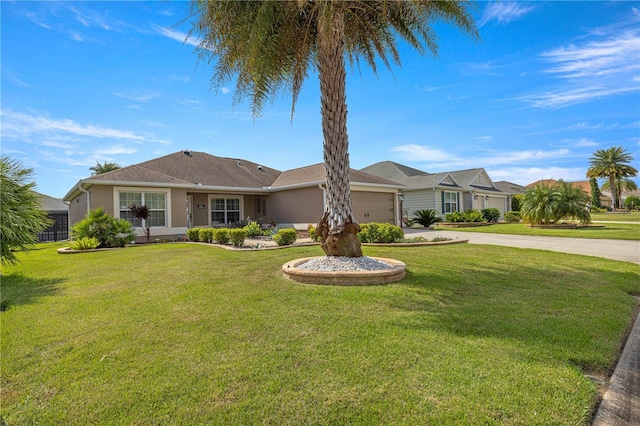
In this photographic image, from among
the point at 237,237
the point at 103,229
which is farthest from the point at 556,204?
the point at 103,229

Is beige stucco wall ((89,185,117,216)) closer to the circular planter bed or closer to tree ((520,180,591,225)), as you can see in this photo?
the circular planter bed

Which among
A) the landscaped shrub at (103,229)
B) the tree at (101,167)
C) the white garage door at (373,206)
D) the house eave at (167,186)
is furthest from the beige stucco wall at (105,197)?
the tree at (101,167)

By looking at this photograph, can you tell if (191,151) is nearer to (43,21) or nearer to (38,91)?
(38,91)

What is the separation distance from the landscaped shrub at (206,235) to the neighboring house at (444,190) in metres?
13.8

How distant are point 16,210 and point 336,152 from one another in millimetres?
8098

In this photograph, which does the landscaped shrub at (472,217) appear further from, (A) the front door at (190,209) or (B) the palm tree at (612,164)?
(B) the palm tree at (612,164)

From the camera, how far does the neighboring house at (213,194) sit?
50.8 feet

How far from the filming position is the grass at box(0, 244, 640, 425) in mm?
2396

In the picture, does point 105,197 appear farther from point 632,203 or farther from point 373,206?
point 632,203

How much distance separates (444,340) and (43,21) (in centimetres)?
1008

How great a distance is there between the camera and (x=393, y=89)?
1032cm

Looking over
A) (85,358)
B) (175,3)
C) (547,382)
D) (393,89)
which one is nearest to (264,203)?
(393,89)

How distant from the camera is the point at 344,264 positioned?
21.4 feet

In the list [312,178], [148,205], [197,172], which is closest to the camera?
[148,205]
